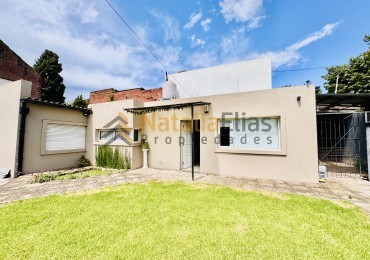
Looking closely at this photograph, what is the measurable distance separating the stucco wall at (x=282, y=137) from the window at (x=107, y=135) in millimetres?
4214

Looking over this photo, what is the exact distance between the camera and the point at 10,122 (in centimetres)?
→ 890

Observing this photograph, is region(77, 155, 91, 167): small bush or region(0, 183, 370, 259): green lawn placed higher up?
region(77, 155, 91, 167): small bush

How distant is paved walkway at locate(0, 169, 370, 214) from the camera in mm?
6082

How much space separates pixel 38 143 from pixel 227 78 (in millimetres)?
13219

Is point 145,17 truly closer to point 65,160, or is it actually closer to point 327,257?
point 65,160

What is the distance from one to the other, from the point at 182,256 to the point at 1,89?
13.0m

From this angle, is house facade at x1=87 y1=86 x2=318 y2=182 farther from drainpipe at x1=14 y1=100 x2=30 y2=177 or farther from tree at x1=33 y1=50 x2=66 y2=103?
tree at x1=33 y1=50 x2=66 y2=103

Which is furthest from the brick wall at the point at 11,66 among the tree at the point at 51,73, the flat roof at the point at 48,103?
the flat roof at the point at 48,103

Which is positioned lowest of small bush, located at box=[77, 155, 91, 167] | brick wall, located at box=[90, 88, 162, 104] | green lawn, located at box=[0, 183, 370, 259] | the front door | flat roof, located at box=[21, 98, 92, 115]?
green lawn, located at box=[0, 183, 370, 259]

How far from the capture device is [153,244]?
11.1 feet

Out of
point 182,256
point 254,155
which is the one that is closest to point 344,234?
point 182,256

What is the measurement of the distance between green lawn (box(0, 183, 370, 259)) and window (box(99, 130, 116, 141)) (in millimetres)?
5769

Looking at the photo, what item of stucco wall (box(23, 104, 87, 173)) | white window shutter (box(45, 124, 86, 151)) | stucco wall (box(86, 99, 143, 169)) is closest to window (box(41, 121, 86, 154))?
white window shutter (box(45, 124, 86, 151))

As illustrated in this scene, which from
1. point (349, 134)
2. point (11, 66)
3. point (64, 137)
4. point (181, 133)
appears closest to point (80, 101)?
point (11, 66)
